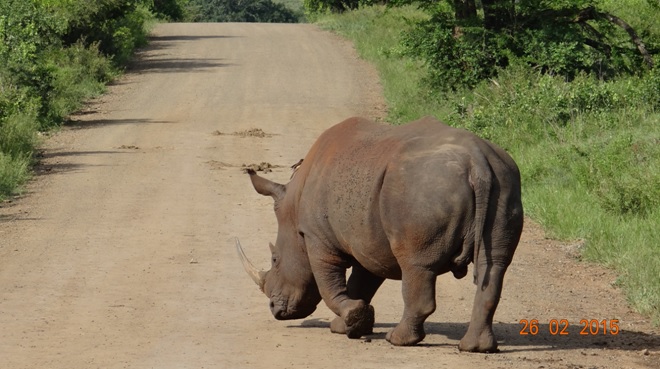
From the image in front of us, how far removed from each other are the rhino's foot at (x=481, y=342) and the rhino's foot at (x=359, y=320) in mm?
831

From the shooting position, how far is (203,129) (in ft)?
70.5

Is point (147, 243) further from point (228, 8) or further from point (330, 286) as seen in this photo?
point (228, 8)

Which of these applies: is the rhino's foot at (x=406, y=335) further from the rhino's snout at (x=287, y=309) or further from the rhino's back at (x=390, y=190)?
the rhino's snout at (x=287, y=309)

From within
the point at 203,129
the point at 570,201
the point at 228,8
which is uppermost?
the point at 570,201

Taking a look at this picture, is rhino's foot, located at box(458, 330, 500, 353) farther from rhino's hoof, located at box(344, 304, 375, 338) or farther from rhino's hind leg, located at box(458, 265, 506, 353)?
rhino's hoof, located at box(344, 304, 375, 338)

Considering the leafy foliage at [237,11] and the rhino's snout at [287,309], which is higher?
the rhino's snout at [287,309]

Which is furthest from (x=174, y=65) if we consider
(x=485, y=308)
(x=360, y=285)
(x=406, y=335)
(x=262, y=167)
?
(x=485, y=308)

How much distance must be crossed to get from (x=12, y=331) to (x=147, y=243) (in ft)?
13.2

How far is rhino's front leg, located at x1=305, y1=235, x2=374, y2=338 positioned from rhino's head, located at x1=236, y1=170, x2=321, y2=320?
0.29 meters

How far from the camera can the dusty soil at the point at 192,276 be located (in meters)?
8.12

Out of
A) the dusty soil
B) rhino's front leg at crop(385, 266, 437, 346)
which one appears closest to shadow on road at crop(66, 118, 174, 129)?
the dusty soil

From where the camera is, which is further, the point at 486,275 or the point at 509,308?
the point at 509,308

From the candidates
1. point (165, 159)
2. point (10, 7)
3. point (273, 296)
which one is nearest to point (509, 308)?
point (273, 296)

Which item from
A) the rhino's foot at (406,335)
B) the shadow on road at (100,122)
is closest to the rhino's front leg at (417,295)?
the rhino's foot at (406,335)
